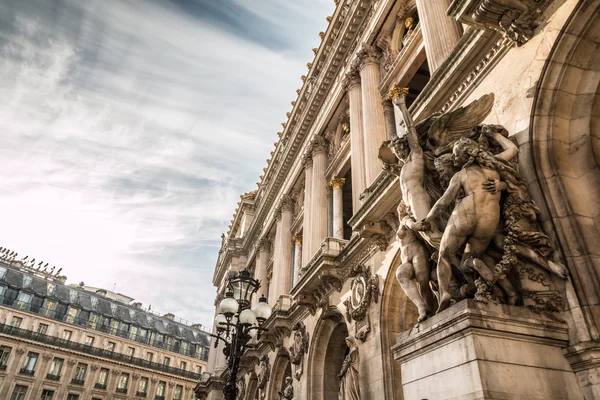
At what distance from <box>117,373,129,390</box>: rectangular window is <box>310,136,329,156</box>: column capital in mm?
44970

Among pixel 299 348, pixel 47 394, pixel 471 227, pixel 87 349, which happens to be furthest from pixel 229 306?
pixel 87 349

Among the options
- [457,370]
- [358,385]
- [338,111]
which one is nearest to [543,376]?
[457,370]

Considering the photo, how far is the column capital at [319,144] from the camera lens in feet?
66.6

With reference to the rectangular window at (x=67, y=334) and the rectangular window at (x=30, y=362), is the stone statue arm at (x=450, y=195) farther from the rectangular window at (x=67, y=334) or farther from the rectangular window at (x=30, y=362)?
the rectangular window at (x=67, y=334)

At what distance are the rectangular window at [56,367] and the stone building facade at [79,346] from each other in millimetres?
99

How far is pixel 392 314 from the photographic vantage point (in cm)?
1035

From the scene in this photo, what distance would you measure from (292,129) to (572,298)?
20.4 meters

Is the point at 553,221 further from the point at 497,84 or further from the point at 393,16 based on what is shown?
the point at 393,16

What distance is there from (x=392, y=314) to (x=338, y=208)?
782 cm

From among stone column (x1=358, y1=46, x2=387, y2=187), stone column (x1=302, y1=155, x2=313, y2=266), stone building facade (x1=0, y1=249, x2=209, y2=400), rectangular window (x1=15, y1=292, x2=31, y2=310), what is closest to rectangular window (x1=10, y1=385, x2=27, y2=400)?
stone building facade (x1=0, y1=249, x2=209, y2=400)

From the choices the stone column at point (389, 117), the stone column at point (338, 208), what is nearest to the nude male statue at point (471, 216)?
the stone column at point (389, 117)

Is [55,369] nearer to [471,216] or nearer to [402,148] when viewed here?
[402,148]

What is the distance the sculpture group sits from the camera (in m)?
5.09

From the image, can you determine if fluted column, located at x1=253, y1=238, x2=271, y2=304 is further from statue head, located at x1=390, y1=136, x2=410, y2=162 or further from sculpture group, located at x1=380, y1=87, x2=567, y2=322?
sculpture group, located at x1=380, y1=87, x2=567, y2=322
